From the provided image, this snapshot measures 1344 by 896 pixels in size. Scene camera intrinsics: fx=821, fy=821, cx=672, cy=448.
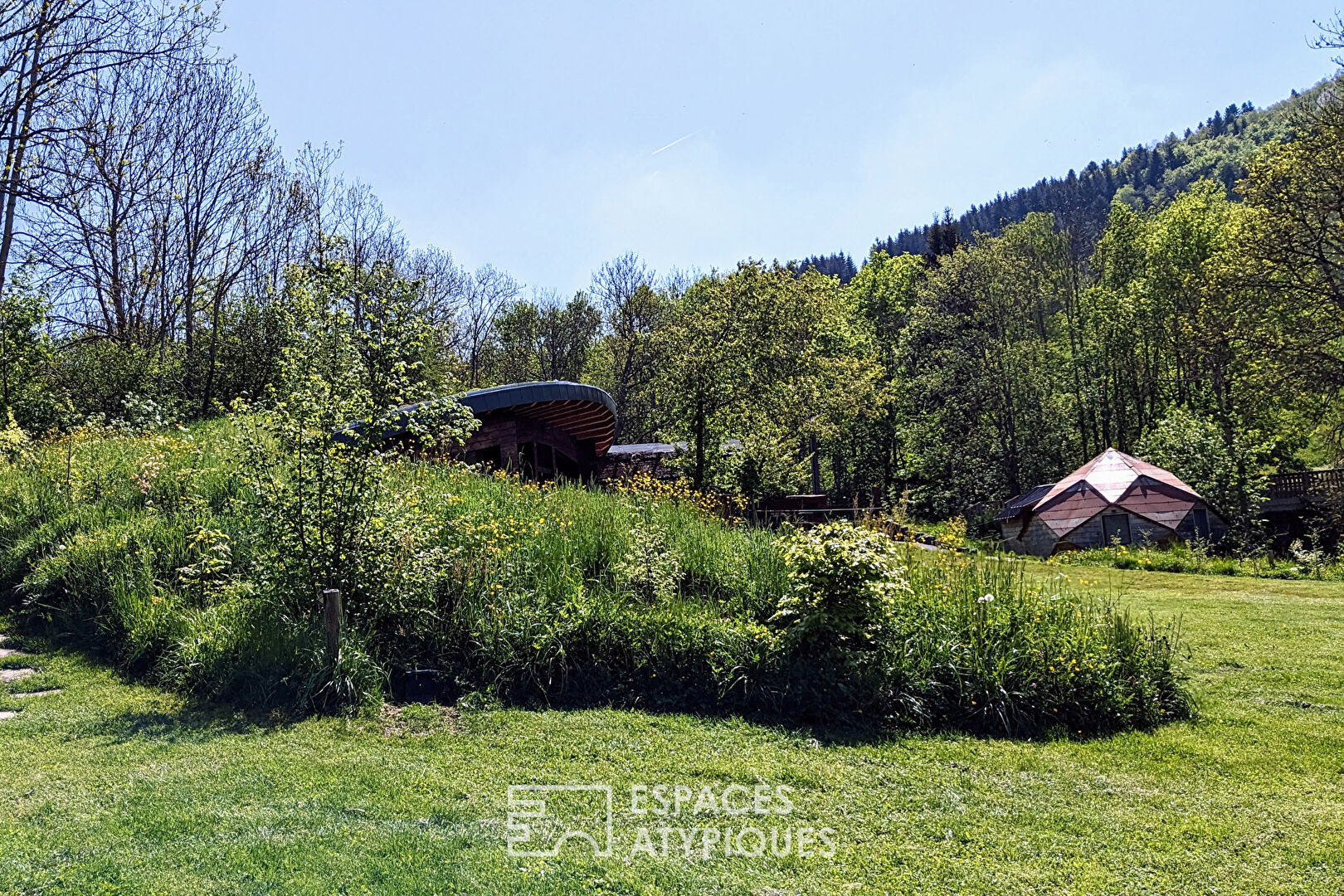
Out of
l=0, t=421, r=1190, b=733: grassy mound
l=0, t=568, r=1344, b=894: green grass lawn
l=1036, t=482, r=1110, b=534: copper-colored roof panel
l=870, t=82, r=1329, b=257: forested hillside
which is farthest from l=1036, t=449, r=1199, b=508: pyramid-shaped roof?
l=870, t=82, r=1329, b=257: forested hillside

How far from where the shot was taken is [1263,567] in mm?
15773

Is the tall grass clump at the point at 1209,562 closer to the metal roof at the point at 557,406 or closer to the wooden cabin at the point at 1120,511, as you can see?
the wooden cabin at the point at 1120,511

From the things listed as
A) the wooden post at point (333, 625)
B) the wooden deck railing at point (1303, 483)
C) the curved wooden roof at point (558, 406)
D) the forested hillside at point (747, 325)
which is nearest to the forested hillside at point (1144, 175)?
the forested hillside at point (747, 325)

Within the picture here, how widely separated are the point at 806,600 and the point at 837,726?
100cm

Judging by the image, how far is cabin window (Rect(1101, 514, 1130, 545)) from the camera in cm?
2039

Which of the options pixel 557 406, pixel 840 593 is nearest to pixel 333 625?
pixel 840 593

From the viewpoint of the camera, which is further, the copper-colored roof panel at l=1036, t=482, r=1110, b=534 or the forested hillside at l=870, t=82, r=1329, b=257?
the forested hillside at l=870, t=82, r=1329, b=257

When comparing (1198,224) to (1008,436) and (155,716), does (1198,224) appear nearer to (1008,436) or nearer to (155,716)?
(1008,436)

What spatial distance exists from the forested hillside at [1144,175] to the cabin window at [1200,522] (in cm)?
7436

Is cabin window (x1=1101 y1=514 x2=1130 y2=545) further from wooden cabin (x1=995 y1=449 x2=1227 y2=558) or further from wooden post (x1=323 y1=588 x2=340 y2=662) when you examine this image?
wooden post (x1=323 y1=588 x2=340 y2=662)

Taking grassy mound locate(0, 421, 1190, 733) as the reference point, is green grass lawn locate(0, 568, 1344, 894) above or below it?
below

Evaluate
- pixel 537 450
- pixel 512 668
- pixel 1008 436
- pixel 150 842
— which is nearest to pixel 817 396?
pixel 537 450

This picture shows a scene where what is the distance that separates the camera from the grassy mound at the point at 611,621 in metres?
5.96

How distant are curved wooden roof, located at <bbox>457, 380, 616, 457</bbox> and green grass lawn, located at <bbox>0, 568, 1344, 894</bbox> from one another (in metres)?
5.71
